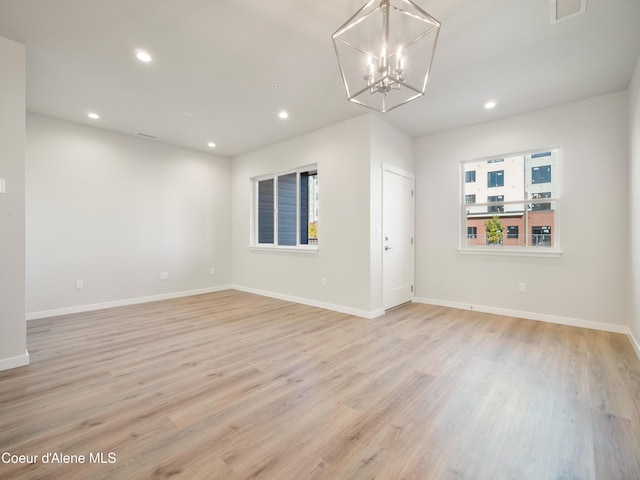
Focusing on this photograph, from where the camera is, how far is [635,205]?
3002 mm

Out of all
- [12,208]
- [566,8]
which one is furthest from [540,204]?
[12,208]

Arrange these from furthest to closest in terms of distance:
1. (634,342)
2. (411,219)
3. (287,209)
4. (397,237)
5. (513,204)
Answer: (287,209) → (411,219) → (397,237) → (513,204) → (634,342)

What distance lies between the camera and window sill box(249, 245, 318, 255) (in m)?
4.95

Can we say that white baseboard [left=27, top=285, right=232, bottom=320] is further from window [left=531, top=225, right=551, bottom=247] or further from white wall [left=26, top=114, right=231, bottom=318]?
window [left=531, top=225, right=551, bottom=247]

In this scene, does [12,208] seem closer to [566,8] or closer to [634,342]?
[566,8]

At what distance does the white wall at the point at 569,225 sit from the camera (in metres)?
3.47

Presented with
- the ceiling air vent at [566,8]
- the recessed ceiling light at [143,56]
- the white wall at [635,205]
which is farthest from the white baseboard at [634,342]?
the recessed ceiling light at [143,56]

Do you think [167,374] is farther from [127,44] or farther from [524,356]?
[524,356]

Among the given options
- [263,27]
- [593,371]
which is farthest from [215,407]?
[593,371]

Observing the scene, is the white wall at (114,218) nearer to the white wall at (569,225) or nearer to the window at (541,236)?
the white wall at (569,225)

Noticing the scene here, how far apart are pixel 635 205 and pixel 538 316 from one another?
1695 millimetres

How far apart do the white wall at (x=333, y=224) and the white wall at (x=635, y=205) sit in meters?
2.71

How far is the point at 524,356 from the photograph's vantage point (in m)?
2.82

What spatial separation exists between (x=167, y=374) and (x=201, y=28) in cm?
290
